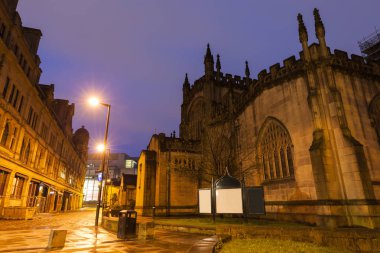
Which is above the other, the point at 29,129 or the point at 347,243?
the point at 29,129

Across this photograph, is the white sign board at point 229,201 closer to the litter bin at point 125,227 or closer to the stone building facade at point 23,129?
the litter bin at point 125,227

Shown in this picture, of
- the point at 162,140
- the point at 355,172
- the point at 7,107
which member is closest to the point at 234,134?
the point at 162,140

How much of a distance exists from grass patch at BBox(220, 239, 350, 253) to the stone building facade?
21338mm

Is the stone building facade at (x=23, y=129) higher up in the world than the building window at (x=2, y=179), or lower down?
higher up

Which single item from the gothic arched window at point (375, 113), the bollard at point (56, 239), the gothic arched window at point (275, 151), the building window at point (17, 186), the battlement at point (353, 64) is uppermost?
the battlement at point (353, 64)

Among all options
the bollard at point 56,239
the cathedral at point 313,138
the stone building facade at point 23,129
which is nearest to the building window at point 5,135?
the stone building facade at point 23,129

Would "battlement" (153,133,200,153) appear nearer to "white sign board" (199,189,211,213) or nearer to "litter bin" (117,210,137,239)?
"white sign board" (199,189,211,213)

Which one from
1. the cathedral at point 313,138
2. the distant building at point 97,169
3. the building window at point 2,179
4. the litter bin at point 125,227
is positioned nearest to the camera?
the litter bin at point 125,227

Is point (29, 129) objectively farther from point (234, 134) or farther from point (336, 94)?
point (336, 94)

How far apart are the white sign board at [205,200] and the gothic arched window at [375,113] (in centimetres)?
1195

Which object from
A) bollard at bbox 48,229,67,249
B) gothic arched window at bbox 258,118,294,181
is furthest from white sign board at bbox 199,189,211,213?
bollard at bbox 48,229,67,249

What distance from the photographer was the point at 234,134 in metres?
23.1

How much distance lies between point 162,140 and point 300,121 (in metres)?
17.0

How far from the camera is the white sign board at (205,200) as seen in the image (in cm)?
1357
